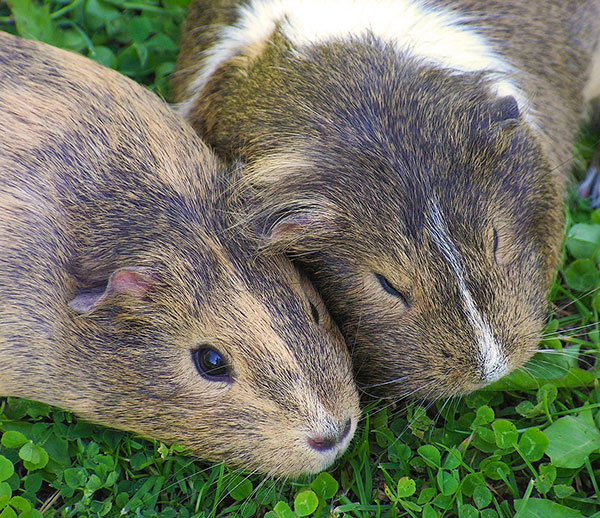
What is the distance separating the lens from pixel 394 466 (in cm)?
411

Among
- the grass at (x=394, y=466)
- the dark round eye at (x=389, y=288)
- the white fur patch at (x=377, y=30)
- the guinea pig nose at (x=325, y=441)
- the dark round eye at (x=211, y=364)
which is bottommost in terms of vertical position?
the grass at (x=394, y=466)

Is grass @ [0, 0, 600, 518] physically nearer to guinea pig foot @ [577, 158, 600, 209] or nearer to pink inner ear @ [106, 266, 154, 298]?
pink inner ear @ [106, 266, 154, 298]

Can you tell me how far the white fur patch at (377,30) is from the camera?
4211 millimetres

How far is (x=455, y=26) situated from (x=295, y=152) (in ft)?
4.61

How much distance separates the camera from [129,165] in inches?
154

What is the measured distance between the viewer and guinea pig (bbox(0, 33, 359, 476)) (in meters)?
3.59

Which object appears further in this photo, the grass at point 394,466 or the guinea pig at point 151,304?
the grass at point 394,466

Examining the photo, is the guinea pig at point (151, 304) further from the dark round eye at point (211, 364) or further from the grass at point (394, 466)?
the grass at point (394, 466)

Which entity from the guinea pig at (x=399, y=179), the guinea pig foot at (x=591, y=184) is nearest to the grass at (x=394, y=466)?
the guinea pig at (x=399, y=179)

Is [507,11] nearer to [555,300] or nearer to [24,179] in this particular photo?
[555,300]

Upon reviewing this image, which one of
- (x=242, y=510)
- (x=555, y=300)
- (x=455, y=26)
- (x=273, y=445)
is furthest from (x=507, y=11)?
(x=242, y=510)

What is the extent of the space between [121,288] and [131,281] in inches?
2.2

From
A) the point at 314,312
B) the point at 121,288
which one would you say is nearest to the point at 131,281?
the point at 121,288

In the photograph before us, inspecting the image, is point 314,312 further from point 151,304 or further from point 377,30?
point 377,30
